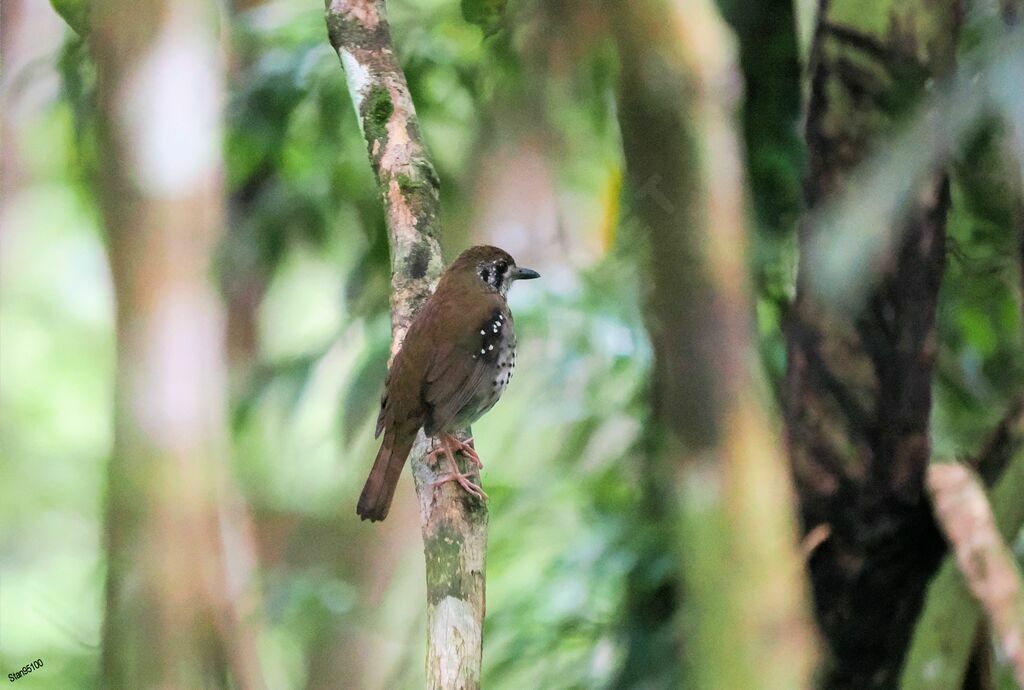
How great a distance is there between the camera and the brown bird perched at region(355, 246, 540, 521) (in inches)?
61.6

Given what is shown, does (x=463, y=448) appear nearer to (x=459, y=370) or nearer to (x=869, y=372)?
(x=459, y=370)

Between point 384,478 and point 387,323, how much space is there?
3.82ft

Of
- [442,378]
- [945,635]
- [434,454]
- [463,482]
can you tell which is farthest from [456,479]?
[945,635]

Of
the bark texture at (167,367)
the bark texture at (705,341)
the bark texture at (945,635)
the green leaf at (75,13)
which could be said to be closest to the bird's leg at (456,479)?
the bark texture at (705,341)

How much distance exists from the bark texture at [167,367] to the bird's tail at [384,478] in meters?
1.10

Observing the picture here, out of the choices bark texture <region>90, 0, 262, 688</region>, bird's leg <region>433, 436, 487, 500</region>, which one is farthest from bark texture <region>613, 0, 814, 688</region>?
bark texture <region>90, 0, 262, 688</region>

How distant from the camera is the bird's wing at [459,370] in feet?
5.21

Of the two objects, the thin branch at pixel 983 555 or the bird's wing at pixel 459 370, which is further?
the thin branch at pixel 983 555

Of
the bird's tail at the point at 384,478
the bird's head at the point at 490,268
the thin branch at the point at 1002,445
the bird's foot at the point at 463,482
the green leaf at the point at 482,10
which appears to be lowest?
the bird's foot at the point at 463,482

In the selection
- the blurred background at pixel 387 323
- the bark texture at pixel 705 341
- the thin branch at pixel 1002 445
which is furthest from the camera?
the blurred background at pixel 387 323

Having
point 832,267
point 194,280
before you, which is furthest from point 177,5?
point 832,267

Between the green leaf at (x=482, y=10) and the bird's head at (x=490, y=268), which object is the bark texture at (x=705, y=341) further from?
the bird's head at (x=490, y=268)

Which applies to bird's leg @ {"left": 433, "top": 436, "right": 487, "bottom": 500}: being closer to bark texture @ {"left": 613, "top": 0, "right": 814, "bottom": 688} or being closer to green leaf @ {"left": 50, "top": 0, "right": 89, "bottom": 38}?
bark texture @ {"left": 613, "top": 0, "right": 814, "bottom": 688}

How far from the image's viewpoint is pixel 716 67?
7.54 ft
